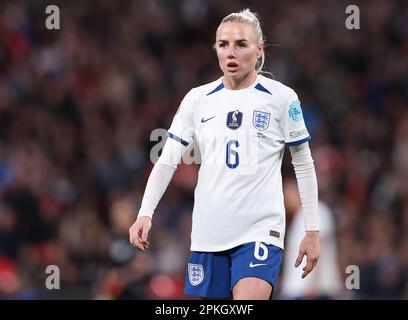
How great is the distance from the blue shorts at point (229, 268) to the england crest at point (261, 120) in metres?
0.65

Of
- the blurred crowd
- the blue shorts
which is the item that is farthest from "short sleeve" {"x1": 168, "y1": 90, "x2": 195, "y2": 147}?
the blurred crowd

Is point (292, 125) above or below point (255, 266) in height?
above

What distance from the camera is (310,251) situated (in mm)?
5914

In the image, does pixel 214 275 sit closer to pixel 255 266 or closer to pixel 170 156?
pixel 255 266

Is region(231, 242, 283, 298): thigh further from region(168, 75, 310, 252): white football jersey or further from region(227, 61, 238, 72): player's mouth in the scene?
region(227, 61, 238, 72): player's mouth

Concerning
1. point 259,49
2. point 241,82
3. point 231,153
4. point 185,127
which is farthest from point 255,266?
point 259,49

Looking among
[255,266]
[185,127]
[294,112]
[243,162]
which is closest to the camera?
[255,266]

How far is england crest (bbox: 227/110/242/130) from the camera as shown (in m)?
6.04

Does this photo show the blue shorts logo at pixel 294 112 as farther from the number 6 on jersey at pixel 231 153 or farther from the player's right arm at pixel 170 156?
the player's right arm at pixel 170 156

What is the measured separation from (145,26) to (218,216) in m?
9.18

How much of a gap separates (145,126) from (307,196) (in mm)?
7041

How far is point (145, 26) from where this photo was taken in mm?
14891

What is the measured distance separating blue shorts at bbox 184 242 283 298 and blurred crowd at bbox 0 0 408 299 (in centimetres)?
306
